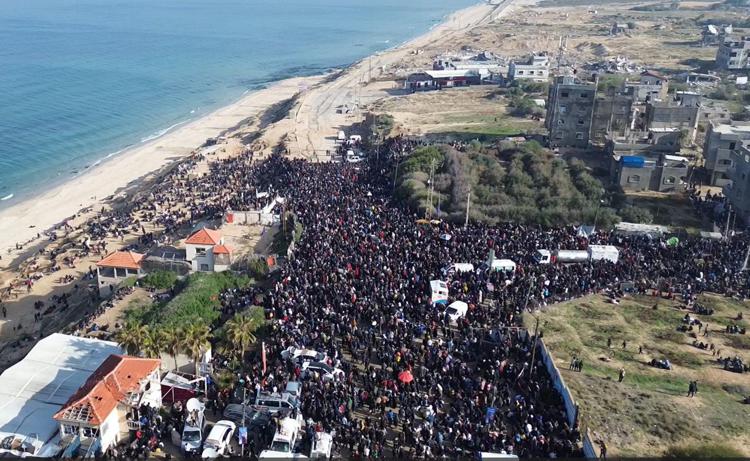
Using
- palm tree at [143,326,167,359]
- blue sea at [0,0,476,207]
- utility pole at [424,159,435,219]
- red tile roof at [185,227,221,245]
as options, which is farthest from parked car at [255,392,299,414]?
blue sea at [0,0,476,207]

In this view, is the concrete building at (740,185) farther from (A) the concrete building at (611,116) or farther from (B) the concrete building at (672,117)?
(B) the concrete building at (672,117)

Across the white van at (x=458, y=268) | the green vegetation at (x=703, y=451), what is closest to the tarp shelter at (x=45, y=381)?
the white van at (x=458, y=268)

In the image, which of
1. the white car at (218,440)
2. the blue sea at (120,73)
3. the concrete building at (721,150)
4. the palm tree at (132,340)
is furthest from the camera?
the blue sea at (120,73)

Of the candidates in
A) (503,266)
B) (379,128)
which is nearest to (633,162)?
(503,266)

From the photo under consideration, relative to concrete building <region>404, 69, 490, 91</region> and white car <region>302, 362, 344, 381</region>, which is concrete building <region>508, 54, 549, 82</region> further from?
white car <region>302, 362, 344, 381</region>

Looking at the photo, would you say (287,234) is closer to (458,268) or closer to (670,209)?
(458,268)

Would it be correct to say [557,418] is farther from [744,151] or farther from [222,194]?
[222,194]
